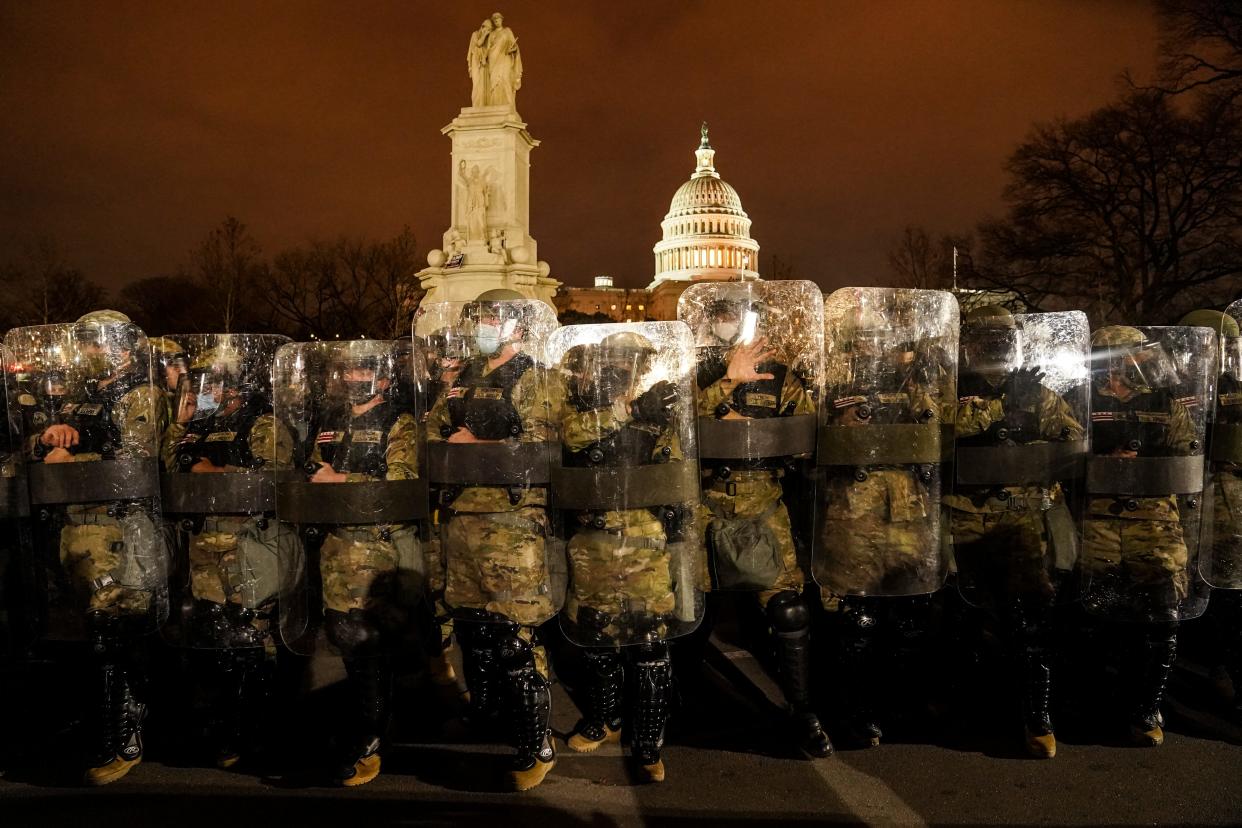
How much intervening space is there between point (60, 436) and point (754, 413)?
363 centimetres

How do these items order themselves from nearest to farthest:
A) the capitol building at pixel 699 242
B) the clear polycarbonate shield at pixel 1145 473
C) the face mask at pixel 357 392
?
the face mask at pixel 357 392
the clear polycarbonate shield at pixel 1145 473
the capitol building at pixel 699 242

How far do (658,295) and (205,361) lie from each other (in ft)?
279

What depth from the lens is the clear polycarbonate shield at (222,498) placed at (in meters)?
5.06

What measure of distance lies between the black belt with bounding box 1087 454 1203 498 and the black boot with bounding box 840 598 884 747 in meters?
1.39

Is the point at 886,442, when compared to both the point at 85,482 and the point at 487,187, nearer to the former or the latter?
the point at 85,482

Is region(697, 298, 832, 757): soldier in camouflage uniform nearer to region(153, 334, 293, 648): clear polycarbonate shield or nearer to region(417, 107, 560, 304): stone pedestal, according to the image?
region(153, 334, 293, 648): clear polycarbonate shield

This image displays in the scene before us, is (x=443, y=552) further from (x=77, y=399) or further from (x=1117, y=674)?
(x=1117, y=674)

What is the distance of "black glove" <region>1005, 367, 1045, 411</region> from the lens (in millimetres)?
5035

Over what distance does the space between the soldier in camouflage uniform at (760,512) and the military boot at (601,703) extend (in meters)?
0.71

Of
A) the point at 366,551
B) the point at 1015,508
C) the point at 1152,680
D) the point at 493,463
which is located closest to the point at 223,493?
the point at 366,551

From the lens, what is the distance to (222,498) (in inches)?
198

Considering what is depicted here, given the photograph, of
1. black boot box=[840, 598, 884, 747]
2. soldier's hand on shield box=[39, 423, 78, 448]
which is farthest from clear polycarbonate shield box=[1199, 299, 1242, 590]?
soldier's hand on shield box=[39, 423, 78, 448]

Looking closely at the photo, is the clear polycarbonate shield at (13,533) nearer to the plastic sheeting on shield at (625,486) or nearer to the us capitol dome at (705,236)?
the plastic sheeting on shield at (625,486)

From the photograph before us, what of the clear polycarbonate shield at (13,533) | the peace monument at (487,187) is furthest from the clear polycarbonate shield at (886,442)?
the peace monument at (487,187)
